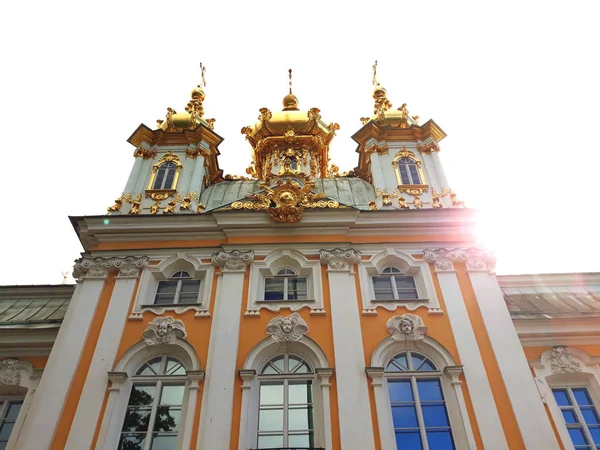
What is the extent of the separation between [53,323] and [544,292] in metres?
15.0

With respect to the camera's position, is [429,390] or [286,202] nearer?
[429,390]

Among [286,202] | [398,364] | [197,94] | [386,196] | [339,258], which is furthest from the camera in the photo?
[197,94]

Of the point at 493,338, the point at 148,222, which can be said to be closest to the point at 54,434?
the point at 148,222

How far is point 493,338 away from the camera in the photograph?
46.3 ft

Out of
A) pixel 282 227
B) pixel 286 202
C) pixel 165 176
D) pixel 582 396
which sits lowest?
pixel 582 396

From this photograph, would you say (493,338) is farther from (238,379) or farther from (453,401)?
(238,379)

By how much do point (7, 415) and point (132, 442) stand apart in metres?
4.02

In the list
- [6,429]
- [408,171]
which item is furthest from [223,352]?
[408,171]

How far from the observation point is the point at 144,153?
2092 cm

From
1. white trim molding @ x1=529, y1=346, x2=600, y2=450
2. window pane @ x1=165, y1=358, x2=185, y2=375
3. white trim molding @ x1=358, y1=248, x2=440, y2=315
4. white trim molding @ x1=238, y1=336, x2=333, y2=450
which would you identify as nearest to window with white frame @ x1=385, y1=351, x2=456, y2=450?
white trim molding @ x1=358, y1=248, x2=440, y2=315

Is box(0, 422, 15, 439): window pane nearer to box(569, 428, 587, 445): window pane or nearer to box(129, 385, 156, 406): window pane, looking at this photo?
box(129, 385, 156, 406): window pane

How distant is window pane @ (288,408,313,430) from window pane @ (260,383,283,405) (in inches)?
16.6

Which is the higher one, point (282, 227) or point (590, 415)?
point (282, 227)

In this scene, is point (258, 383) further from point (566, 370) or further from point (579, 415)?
point (566, 370)
